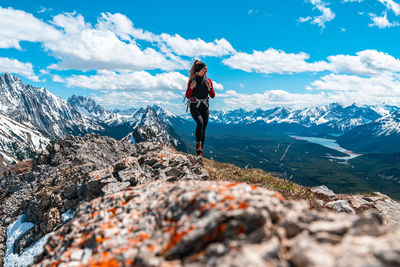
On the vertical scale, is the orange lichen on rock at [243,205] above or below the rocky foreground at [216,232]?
above

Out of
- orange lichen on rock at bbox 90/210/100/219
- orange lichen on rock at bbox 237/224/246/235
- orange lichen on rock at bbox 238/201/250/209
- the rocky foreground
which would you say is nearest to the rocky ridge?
orange lichen on rock at bbox 90/210/100/219

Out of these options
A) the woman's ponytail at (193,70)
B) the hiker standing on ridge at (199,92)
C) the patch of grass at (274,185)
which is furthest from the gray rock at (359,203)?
the woman's ponytail at (193,70)

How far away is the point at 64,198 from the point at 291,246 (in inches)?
629

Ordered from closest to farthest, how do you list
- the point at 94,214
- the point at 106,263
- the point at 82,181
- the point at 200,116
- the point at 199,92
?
the point at 106,263
the point at 94,214
the point at 199,92
the point at 82,181
the point at 200,116

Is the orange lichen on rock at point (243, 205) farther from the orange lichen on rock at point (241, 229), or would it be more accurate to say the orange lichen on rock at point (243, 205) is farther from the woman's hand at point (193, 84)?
the woman's hand at point (193, 84)

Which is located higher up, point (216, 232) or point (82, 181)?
point (216, 232)

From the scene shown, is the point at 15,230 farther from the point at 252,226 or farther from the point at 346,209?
the point at 346,209

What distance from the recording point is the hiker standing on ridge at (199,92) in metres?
15.0

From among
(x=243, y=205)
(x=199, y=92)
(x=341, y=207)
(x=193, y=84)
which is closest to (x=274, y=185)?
(x=341, y=207)

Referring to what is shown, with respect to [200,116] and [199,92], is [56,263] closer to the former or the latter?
[200,116]

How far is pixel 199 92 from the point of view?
50.6ft

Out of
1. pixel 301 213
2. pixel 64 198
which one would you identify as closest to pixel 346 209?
pixel 301 213

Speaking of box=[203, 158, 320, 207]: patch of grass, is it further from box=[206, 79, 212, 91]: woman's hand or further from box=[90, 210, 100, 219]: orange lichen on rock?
box=[90, 210, 100, 219]: orange lichen on rock

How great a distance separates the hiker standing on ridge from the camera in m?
15.0
